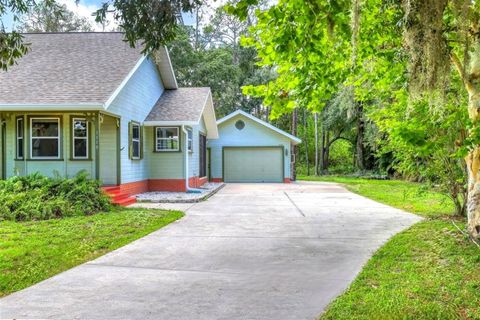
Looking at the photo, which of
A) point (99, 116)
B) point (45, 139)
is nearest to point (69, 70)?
point (45, 139)

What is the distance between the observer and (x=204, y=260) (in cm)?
553

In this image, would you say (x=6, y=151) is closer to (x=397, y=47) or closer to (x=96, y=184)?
(x=96, y=184)

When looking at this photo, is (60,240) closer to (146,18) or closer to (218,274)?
(218,274)

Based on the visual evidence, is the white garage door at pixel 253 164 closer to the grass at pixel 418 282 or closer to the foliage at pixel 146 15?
the grass at pixel 418 282

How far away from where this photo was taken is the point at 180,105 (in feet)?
52.3

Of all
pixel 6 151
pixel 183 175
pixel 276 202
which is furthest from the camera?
pixel 183 175

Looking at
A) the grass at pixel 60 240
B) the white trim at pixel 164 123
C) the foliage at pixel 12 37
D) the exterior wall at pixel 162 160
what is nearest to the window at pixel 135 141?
the white trim at pixel 164 123

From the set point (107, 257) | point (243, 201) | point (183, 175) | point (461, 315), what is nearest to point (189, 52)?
point (183, 175)

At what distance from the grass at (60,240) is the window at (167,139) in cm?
557

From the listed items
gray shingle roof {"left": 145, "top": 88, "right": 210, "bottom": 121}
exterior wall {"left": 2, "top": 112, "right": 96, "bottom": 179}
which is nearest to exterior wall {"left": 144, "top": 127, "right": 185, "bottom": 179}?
gray shingle roof {"left": 145, "top": 88, "right": 210, "bottom": 121}

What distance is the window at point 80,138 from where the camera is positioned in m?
11.9

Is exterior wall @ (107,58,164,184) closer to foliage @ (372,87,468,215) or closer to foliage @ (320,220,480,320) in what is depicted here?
foliage @ (372,87,468,215)

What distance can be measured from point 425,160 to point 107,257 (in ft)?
22.1

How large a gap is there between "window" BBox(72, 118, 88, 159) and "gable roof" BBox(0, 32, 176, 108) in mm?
1142
